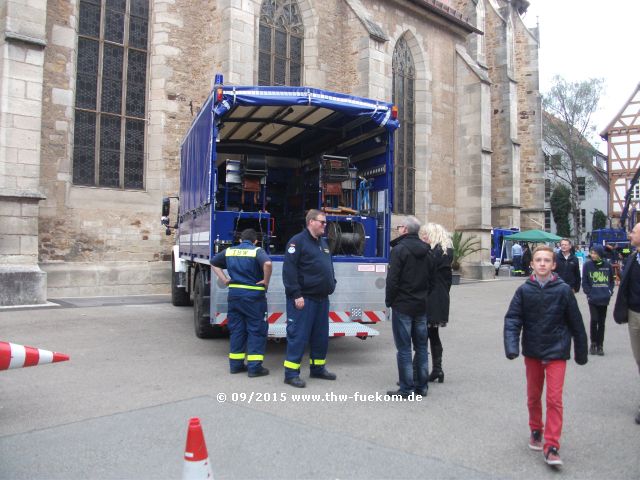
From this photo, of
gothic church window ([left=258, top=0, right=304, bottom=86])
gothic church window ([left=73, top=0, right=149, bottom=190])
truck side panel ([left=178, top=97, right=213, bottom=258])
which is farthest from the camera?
gothic church window ([left=258, top=0, right=304, bottom=86])

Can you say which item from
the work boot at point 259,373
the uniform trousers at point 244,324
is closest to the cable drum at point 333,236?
the uniform trousers at point 244,324

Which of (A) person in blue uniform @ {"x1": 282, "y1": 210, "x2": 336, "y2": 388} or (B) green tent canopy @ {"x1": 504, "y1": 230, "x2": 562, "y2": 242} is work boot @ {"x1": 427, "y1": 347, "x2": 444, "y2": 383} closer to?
(A) person in blue uniform @ {"x1": 282, "y1": 210, "x2": 336, "y2": 388}

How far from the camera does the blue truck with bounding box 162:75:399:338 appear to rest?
7344 mm

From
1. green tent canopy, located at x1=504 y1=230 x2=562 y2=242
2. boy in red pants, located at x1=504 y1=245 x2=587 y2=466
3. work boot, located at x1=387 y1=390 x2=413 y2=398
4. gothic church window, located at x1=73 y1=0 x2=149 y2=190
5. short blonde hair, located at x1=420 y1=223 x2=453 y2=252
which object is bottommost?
work boot, located at x1=387 y1=390 x2=413 y2=398

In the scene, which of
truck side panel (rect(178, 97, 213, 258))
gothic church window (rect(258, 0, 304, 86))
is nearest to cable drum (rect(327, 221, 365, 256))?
truck side panel (rect(178, 97, 213, 258))

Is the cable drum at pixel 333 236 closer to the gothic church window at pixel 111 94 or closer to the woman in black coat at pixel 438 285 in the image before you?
the woman in black coat at pixel 438 285

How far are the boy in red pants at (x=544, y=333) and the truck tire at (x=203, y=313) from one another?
16.2 feet

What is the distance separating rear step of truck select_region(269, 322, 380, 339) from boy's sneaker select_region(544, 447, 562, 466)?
3.28 metres

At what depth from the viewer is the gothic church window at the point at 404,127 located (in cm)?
2111

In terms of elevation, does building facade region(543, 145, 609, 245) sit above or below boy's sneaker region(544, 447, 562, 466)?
above

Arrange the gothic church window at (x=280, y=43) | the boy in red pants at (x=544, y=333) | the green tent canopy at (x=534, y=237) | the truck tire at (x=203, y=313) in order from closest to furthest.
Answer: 1. the boy in red pants at (x=544, y=333)
2. the truck tire at (x=203, y=313)
3. the gothic church window at (x=280, y=43)
4. the green tent canopy at (x=534, y=237)

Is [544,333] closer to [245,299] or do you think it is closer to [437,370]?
[437,370]

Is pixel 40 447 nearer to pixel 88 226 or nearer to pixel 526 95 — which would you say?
pixel 88 226

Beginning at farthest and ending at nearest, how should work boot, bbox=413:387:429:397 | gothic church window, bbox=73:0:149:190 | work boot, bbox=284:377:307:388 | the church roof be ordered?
1. the church roof
2. gothic church window, bbox=73:0:149:190
3. work boot, bbox=284:377:307:388
4. work boot, bbox=413:387:429:397
